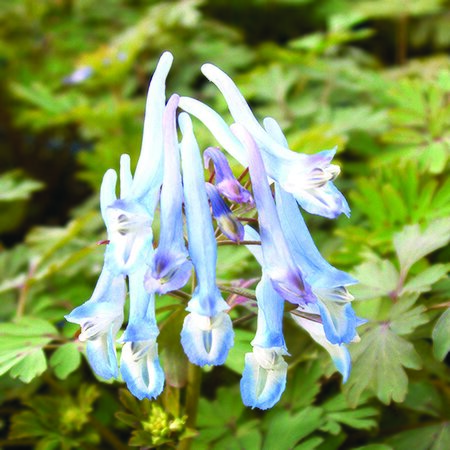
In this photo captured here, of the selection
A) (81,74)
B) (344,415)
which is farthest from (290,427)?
(81,74)

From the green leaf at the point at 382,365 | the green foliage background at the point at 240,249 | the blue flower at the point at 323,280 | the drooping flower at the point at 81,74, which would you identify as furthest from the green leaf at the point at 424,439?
the drooping flower at the point at 81,74

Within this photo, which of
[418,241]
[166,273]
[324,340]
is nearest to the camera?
[166,273]

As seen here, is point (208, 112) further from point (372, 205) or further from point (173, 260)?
point (372, 205)

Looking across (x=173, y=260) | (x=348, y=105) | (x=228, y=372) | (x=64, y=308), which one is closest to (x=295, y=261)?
(x=173, y=260)

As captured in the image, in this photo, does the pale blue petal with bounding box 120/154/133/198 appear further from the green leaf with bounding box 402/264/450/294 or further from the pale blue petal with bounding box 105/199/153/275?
the green leaf with bounding box 402/264/450/294

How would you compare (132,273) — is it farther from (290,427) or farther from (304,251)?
(290,427)

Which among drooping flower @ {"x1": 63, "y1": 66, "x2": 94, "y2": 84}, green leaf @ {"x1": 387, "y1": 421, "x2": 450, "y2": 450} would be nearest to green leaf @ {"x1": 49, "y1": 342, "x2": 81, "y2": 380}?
green leaf @ {"x1": 387, "y1": 421, "x2": 450, "y2": 450}

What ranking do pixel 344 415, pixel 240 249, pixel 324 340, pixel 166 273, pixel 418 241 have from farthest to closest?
pixel 240 249, pixel 418 241, pixel 344 415, pixel 324 340, pixel 166 273
